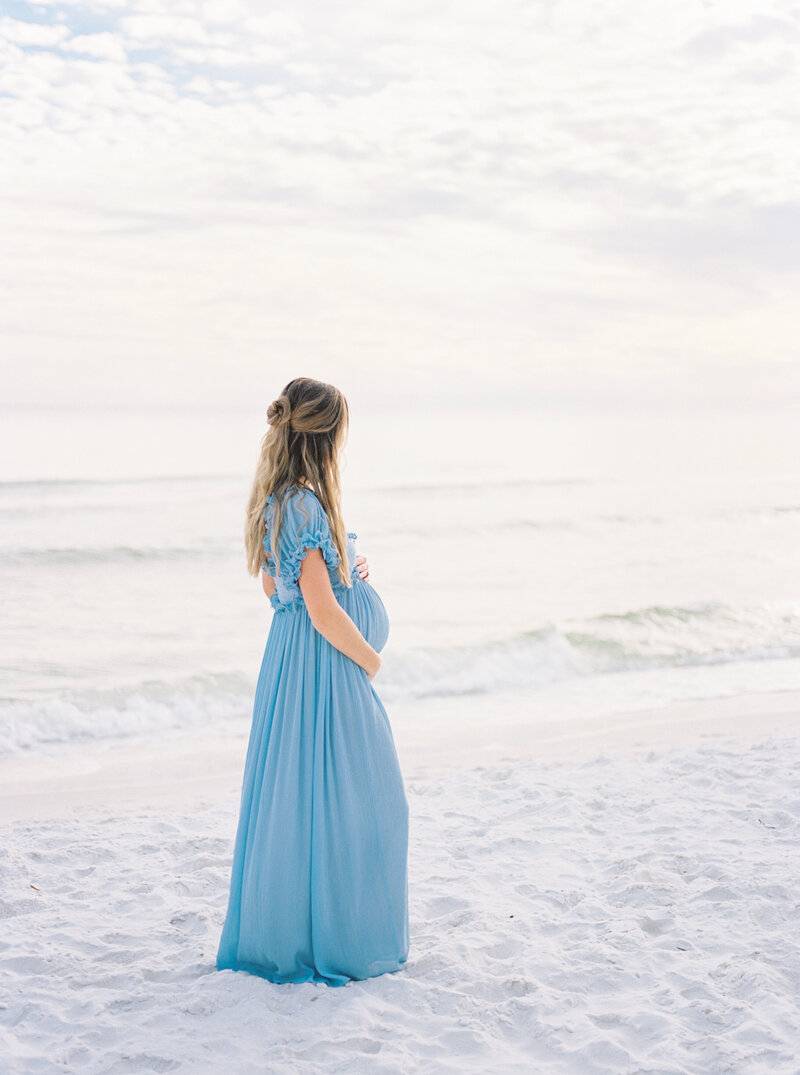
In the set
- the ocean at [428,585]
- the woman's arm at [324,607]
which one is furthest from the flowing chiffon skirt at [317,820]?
the ocean at [428,585]

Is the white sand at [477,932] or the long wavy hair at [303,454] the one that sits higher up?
the long wavy hair at [303,454]

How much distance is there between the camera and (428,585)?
1582 cm

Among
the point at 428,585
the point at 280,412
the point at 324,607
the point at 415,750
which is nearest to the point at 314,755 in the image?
the point at 324,607

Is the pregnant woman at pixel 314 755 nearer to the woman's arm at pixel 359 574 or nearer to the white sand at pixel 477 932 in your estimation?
the woman's arm at pixel 359 574

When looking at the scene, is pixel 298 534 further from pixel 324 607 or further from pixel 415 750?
pixel 415 750

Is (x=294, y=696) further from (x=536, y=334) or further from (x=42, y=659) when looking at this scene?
(x=536, y=334)

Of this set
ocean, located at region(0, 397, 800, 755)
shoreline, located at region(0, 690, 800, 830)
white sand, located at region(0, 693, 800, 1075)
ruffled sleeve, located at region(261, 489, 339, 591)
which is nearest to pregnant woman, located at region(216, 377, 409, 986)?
ruffled sleeve, located at region(261, 489, 339, 591)

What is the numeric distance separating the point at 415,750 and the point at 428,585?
901cm

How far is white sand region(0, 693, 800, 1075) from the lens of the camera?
2.83 metres

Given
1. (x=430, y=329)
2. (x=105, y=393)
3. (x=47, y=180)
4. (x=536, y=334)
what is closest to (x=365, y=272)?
(x=430, y=329)

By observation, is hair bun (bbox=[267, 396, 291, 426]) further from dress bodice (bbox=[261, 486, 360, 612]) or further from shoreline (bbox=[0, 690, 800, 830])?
shoreline (bbox=[0, 690, 800, 830])

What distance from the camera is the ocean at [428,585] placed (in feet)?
29.4

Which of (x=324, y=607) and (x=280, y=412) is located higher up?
(x=280, y=412)

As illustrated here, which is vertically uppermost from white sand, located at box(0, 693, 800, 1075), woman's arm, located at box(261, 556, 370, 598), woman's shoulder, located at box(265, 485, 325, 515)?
woman's shoulder, located at box(265, 485, 325, 515)
